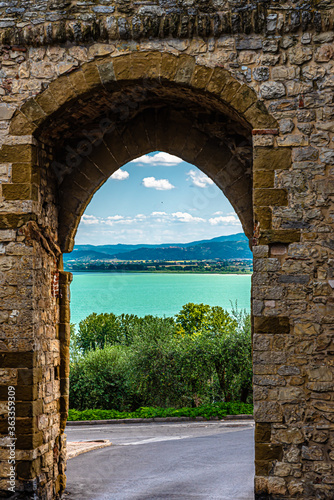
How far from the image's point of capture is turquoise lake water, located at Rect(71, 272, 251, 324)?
281 feet

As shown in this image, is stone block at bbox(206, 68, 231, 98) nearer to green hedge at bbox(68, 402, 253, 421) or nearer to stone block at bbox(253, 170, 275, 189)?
stone block at bbox(253, 170, 275, 189)

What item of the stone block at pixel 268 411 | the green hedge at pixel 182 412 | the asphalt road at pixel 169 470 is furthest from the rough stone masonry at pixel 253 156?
the green hedge at pixel 182 412

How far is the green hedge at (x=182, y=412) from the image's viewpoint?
15.6 m

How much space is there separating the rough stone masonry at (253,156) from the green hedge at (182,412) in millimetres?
10944

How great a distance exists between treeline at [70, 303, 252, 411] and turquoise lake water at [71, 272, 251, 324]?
50.4m

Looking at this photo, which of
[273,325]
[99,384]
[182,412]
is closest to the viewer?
[273,325]

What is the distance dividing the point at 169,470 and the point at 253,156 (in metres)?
4.87

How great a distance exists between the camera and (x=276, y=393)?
4.46 metres

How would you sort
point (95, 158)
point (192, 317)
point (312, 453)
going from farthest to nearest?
point (192, 317) → point (95, 158) → point (312, 453)

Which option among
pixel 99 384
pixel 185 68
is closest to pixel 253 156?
pixel 185 68

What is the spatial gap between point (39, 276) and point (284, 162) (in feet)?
8.17

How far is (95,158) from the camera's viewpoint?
6.09 meters

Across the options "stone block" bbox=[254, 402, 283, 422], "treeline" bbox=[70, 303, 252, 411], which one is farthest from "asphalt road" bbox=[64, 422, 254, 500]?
"treeline" bbox=[70, 303, 252, 411]

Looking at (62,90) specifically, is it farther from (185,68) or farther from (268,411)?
(268,411)
